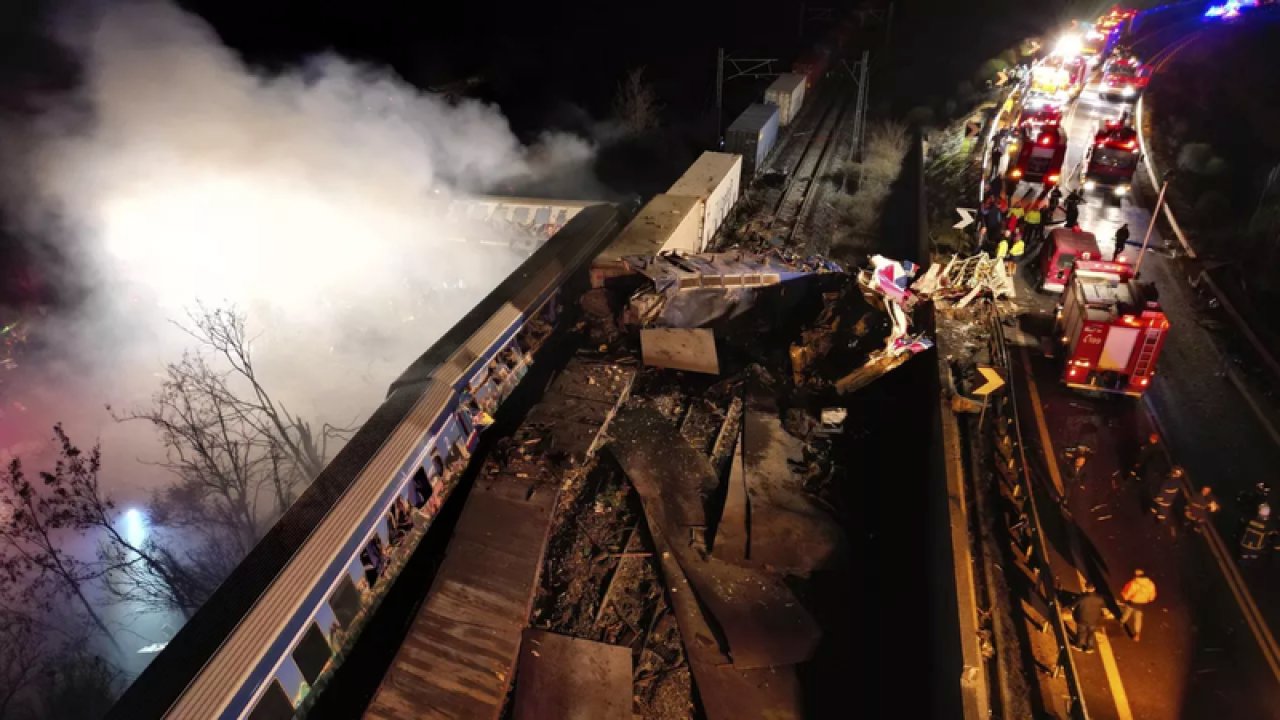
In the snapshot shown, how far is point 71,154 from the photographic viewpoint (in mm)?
18656

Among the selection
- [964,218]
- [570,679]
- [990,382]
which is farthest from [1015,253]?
[570,679]

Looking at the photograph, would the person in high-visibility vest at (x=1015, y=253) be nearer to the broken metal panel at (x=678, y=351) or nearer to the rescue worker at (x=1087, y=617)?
the broken metal panel at (x=678, y=351)

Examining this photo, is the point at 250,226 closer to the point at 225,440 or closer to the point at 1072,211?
the point at 225,440

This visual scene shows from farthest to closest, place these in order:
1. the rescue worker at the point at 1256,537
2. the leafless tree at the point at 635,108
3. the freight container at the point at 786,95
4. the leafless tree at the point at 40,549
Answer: the leafless tree at the point at 635,108
the freight container at the point at 786,95
the leafless tree at the point at 40,549
the rescue worker at the point at 1256,537

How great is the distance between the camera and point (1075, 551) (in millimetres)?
8211

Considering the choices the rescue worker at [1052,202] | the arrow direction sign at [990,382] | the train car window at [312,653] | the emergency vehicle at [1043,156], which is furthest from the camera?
the emergency vehicle at [1043,156]

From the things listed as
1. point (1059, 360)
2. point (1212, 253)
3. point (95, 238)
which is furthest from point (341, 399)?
point (1212, 253)

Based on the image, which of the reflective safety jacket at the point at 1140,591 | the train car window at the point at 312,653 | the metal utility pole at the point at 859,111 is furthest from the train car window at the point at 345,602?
the metal utility pole at the point at 859,111

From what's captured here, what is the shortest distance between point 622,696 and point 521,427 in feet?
13.6

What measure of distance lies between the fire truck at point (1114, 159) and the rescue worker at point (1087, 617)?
16085 millimetres

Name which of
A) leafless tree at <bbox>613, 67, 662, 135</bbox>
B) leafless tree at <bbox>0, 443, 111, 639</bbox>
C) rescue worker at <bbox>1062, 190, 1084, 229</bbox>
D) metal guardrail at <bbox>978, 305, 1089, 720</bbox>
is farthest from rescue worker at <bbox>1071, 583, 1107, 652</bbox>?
leafless tree at <bbox>613, 67, 662, 135</bbox>

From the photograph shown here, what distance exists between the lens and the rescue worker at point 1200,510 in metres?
8.45

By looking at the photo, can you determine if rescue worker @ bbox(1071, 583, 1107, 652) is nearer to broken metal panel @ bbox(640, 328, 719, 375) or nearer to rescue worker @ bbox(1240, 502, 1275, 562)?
rescue worker @ bbox(1240, 502, 1275, 562)

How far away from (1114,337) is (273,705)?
12001 mm
